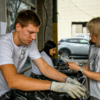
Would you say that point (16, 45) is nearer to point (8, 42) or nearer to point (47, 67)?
point (8, 42)

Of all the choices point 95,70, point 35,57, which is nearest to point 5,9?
point 35,57

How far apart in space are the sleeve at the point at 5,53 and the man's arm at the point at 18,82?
0.04 metres

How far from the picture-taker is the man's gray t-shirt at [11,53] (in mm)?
1562

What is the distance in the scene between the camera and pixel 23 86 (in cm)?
152

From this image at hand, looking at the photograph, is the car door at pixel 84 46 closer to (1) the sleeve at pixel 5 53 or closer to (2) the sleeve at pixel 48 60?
(2) the sleeve at pixel 48 60

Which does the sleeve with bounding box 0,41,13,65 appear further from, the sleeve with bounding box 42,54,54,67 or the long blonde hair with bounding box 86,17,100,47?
the sleeve with bounding box 42,54,54,67

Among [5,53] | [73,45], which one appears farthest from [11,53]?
[73,45]

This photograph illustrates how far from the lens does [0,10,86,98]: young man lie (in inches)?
59.3

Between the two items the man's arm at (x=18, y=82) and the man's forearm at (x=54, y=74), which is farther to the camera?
the man's forearm at (x=54, y=74)

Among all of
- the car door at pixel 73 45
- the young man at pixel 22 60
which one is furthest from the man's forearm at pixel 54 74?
the car door at pixel 73 45

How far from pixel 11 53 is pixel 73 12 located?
1614 centimetres

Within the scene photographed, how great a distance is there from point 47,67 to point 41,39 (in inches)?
160

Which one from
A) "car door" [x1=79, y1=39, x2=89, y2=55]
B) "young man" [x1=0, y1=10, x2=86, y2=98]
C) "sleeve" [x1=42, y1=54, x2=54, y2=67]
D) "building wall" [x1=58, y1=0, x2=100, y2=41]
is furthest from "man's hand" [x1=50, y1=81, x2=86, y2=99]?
"building wall" [x1=58, y1=0, x2=100, y2=41]

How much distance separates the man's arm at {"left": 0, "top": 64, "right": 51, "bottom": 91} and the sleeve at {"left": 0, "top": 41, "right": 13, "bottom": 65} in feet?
0.14
